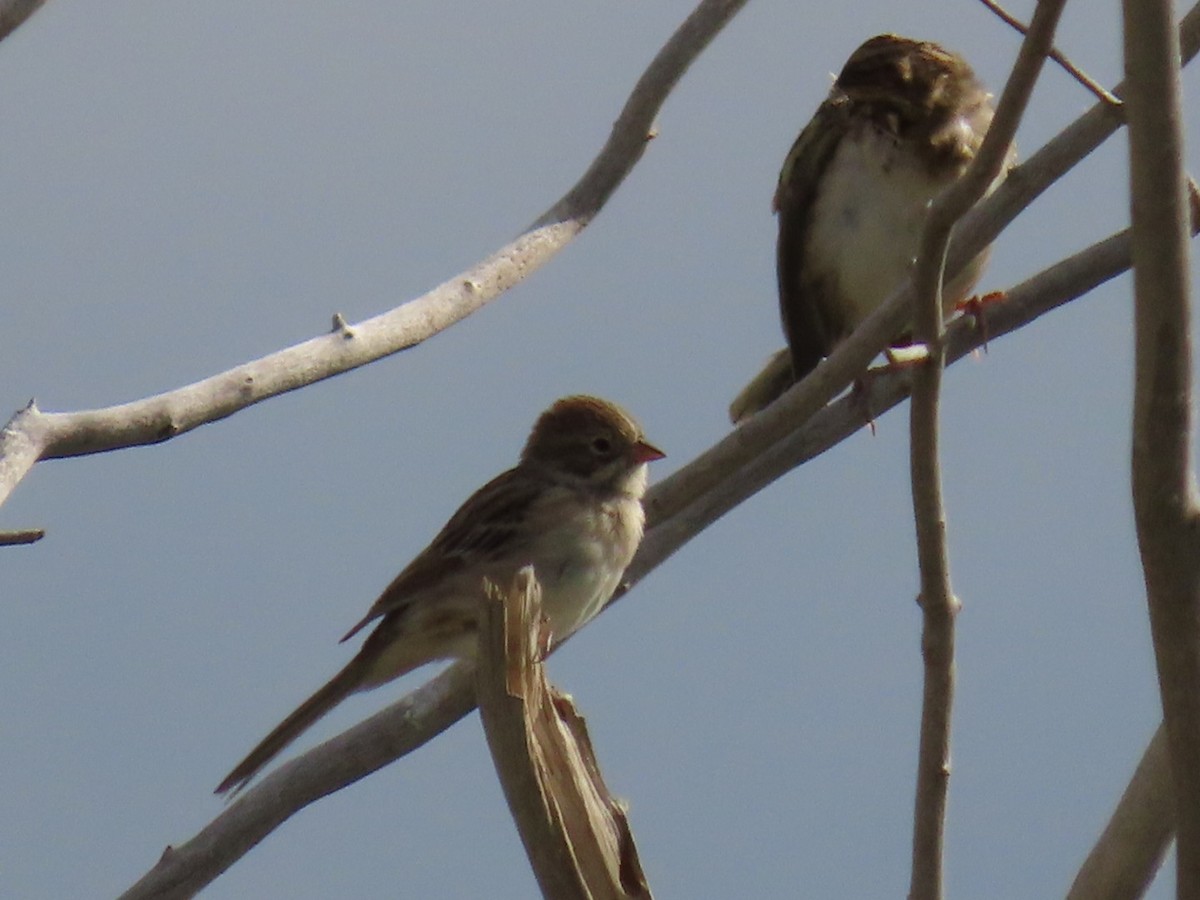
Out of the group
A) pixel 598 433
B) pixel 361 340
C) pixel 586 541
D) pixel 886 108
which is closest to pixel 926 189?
pixel 886 108

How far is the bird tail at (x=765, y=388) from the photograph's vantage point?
24.3 feet

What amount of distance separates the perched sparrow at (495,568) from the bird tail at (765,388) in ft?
2.62

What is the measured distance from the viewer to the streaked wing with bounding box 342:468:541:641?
6305 millimetres

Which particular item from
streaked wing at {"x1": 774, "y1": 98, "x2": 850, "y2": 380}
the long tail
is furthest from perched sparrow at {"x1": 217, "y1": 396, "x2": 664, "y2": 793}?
streaked wing at {"x1": 774, "y1": 98, "x2": 850, "y2": 380}

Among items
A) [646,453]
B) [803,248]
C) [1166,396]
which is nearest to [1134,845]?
[1166,396]

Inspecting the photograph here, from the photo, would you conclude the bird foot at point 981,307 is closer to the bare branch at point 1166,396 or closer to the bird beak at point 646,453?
the bird beak at point 646,453

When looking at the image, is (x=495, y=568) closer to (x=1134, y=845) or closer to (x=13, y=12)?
(x=13, y=12)

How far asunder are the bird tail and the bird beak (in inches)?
23.1

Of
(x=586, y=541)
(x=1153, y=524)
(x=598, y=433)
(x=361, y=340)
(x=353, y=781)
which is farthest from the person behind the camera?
(x=598, y=433)

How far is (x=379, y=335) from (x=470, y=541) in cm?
198

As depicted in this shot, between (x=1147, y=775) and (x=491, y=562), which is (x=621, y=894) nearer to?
(x=1147, y=775)

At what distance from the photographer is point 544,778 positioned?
3033 millimetres

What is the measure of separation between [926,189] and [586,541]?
2146mm

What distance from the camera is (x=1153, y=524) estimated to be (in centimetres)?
278
